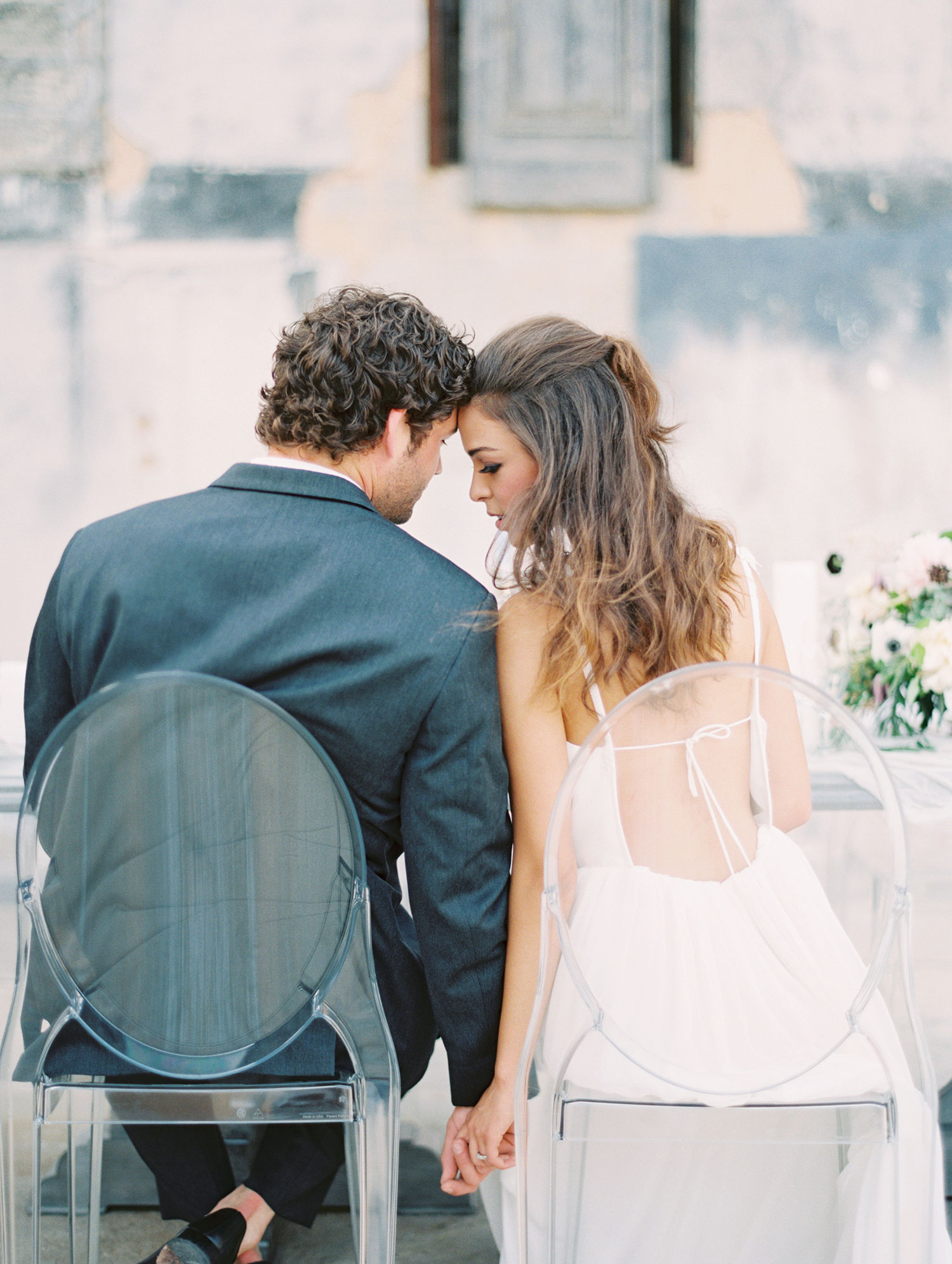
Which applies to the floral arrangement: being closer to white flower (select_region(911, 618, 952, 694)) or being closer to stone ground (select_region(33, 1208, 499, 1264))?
white flower (select_region(911, 618, 952, 694))

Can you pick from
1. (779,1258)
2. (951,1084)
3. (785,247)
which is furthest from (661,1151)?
(785,247)

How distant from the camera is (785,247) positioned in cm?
274

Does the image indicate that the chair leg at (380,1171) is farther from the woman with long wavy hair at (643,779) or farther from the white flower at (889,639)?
the white flower at (889,639)

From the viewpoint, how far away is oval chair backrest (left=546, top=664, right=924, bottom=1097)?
37.0 inches

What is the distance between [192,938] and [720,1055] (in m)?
0.49

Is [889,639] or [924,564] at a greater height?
[924,564]

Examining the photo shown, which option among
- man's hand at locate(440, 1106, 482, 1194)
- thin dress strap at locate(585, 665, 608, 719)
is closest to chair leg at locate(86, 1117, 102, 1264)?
man's hand at locate(440, 1106, 482, 1194)

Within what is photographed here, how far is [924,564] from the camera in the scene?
1.77m

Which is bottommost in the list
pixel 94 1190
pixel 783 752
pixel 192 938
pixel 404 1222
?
pixel 404 1222

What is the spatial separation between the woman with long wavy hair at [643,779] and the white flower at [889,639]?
572 mm

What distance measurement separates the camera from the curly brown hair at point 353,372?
→ 1.16 meters

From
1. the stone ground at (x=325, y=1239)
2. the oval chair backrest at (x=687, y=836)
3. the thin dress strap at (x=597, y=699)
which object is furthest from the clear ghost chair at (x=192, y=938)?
the stone ground at (x=325, y=1239)

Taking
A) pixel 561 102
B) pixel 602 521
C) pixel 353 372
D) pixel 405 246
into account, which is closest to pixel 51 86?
pixel 405 246

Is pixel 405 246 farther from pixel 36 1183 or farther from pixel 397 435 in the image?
pixel 36 1183
